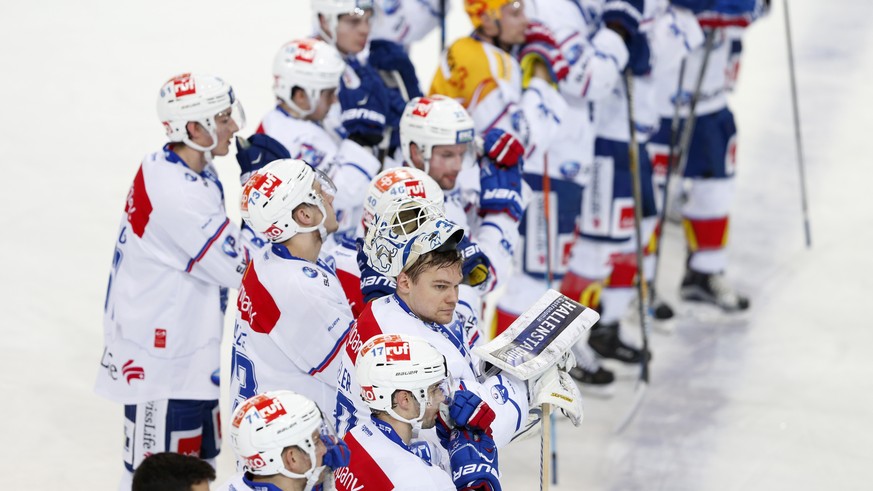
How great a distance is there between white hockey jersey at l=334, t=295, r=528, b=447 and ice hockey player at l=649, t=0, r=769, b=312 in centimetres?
343

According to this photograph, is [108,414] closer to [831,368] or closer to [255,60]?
[831,368]

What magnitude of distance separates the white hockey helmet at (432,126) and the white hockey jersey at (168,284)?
0.66 m

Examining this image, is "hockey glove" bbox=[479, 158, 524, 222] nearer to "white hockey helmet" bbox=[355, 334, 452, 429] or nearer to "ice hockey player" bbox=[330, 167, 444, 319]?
"ice hockey player" bbox=[330, 167, 444, 319]

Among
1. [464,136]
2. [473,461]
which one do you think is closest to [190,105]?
[464,136]

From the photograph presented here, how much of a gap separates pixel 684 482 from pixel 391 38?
2609mm

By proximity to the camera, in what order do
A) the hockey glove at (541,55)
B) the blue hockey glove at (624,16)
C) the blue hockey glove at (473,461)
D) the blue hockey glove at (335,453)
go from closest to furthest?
the blue hockey glove at (335,453), the blue hockey glove at (473,461), the hockey glove at (541,55), the blue hockey glove at (624,16)

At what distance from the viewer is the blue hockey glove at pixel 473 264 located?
12.4ft

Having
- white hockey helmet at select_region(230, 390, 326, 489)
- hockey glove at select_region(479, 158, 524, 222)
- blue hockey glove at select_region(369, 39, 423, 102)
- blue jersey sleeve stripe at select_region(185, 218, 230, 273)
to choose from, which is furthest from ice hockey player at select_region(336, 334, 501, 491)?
blue hockey glove at select_region(369, 39, 423, 102)

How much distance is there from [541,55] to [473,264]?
1533mm

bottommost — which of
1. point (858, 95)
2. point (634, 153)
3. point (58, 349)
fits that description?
point (858, 95)

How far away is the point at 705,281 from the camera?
672 centimetres

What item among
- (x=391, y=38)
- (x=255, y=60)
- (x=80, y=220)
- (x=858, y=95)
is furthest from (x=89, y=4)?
(x=858, y=95)

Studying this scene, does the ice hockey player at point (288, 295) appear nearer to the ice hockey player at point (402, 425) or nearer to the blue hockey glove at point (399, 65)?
the ice hockey player at point (402, 425)

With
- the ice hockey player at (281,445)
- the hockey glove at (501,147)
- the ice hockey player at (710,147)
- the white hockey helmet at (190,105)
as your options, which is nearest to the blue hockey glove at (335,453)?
the ice hockey player at (281,445)
